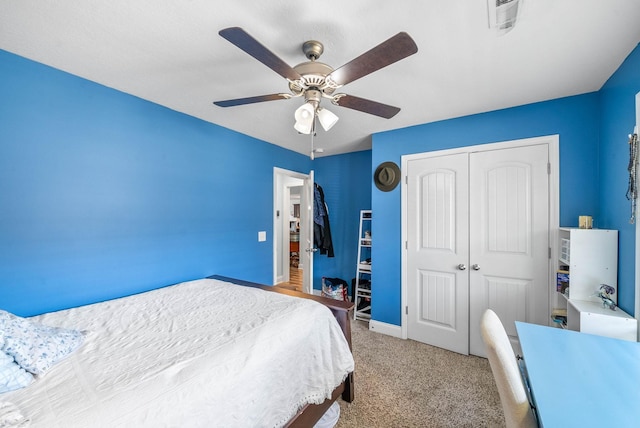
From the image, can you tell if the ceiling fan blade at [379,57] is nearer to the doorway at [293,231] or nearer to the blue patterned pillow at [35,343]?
the blue patterned pillow at [35,343]

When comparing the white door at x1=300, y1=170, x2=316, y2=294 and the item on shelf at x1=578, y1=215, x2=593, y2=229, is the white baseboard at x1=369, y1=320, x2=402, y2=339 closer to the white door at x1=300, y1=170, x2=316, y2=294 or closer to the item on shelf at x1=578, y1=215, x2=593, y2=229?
the white door at x1=300, y1=170, x2=316, y2=294

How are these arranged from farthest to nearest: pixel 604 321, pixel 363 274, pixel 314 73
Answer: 1. pixel 363 274
2. pixel 604 321
3. pixel 314 73

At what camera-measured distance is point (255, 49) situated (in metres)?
1.06

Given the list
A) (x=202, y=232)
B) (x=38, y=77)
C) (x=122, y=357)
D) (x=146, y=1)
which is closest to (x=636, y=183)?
(x=146, y=1)

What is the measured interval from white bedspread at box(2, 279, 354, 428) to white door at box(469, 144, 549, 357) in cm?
160

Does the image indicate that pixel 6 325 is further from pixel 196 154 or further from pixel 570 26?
pixel 570 26

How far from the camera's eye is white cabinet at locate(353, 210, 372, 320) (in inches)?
135

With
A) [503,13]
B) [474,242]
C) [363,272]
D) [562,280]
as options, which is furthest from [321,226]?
[503,13]

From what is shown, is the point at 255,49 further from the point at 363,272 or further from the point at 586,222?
the point at 363,272

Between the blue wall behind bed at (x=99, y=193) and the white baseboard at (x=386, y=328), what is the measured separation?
179cm

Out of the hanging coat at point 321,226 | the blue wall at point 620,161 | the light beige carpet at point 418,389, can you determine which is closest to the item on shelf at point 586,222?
the blue wall at point 620,161

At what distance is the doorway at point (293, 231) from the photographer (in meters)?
3.52

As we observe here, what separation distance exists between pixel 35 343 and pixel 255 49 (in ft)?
5.27

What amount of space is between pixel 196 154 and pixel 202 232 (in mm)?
793
